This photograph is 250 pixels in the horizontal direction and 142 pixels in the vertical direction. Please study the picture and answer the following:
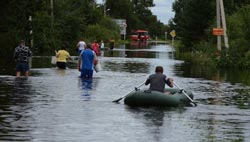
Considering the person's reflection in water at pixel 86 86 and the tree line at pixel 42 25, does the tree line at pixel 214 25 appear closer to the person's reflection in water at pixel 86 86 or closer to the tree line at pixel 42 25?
the tree line at pixel 42 25

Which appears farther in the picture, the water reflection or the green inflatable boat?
the green inflatable boat

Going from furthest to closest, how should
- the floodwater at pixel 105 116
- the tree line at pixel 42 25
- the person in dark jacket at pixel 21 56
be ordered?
the tree line at pixel 42 25 < the person in dark jacket at pixel 21 56 < the floodwater at pixel 105 116

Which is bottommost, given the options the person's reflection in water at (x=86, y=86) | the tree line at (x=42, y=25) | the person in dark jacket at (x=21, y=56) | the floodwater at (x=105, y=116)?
the floodwater at (x=105, y=116)

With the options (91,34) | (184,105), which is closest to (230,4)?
(91,34)

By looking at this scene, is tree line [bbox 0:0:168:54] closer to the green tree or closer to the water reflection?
the green tree

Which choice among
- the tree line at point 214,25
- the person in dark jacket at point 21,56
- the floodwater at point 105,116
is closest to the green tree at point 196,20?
the tree line at point 214,25

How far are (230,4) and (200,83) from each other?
135 ft

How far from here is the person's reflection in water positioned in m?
22.9

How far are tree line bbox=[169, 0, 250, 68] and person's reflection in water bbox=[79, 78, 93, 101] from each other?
19364 mm

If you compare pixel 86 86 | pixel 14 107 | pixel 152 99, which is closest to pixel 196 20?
pixel 86 86

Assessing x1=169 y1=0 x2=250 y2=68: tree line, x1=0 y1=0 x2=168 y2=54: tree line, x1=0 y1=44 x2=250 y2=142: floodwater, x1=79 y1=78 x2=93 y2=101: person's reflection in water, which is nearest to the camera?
x1=0 y1=44 x2=250 y2=142: floodwater

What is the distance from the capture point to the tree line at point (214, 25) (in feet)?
158

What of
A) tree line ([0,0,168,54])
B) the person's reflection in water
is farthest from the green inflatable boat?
tree line ([0,0,168,54])

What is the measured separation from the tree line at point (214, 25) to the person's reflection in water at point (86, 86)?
762 inches
